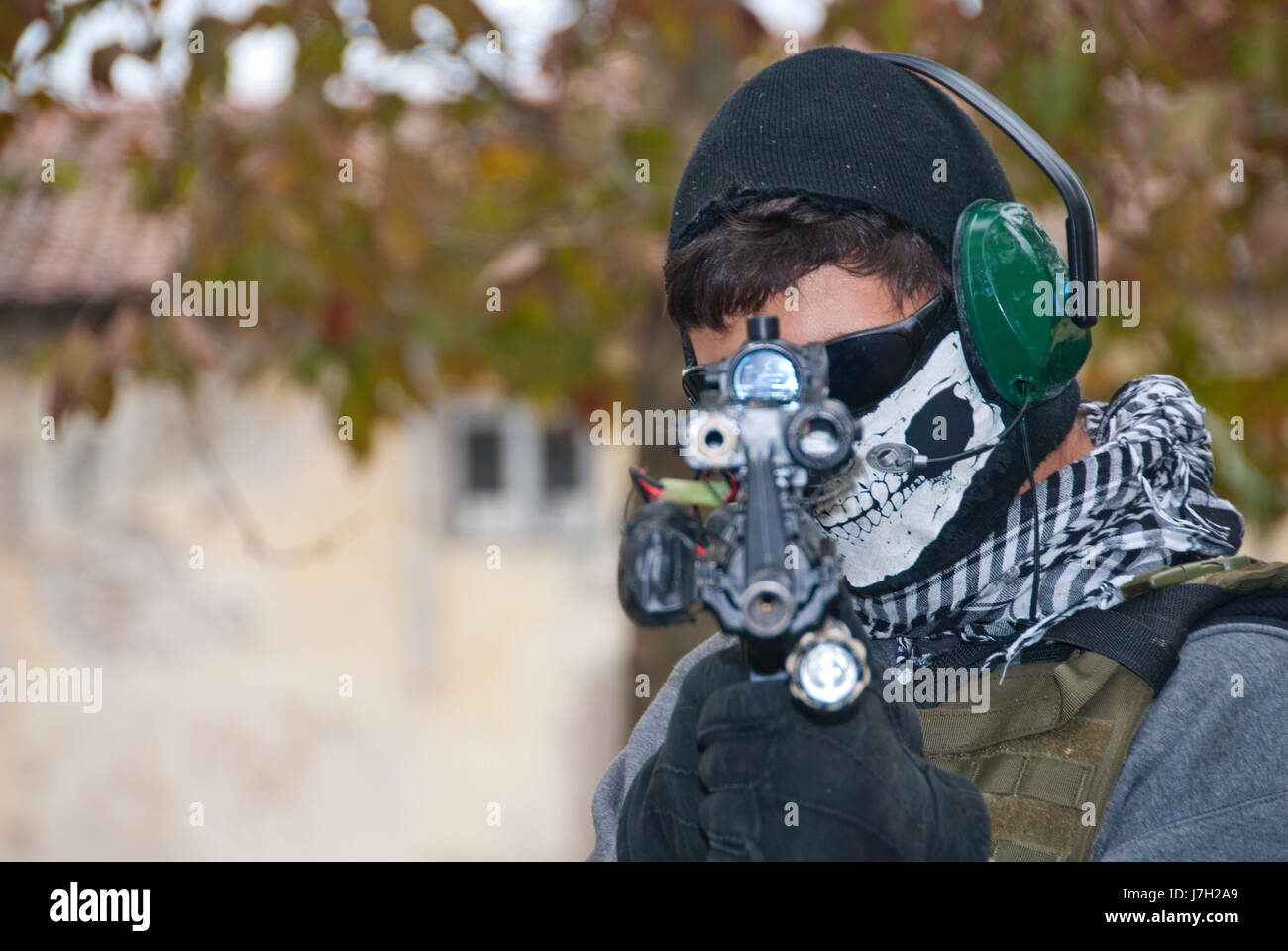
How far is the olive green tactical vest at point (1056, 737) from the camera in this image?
1473 millimetres

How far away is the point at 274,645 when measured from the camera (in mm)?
8586

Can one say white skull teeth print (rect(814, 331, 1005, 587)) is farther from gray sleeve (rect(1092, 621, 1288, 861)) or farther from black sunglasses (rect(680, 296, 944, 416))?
gray sleeve (rect(1092, 621, 1288, 861))

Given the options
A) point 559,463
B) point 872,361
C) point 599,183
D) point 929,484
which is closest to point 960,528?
point 929,484

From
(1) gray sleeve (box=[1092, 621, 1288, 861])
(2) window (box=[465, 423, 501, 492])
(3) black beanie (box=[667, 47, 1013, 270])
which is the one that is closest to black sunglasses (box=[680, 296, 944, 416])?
(3) black beanie (box=[667, 47, 1013, 270])

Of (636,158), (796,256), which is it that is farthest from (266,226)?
(796,256)

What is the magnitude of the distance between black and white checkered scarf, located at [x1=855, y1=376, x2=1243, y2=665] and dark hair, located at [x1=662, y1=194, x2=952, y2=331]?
0.31m

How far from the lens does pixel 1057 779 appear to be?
1.51 meters

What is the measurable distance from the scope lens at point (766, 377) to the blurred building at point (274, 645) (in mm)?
7426

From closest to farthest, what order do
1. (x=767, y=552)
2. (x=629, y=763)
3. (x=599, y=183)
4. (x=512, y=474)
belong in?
(x=767, y=552) < (x=629, y=763) < (x=599, y=183) < (x=512, y=474)

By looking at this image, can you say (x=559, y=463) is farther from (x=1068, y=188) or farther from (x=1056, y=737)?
(x=1056, y=737)

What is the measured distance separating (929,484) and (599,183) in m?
2.49

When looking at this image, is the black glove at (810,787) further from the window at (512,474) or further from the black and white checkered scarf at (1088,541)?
the window at (512,474)

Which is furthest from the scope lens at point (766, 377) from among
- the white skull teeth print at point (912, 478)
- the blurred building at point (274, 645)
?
the blurred building at point (274, 645)
